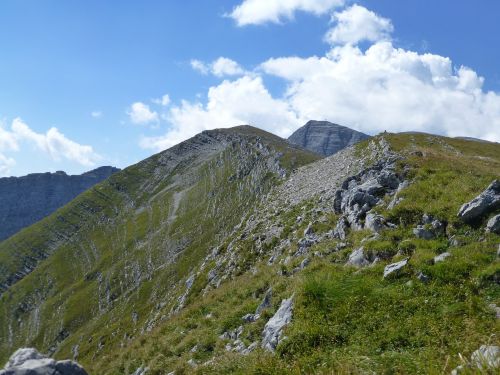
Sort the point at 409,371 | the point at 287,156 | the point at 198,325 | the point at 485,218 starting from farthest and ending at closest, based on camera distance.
Result: the point at 287,156 → the point at 198,325 → the point at 485,218 → the point at 409,371

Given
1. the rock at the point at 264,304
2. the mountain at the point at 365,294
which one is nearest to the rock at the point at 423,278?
the mountain at the point at 365,294

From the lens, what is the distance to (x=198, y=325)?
774 inches

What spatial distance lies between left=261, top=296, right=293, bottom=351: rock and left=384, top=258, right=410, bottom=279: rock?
3592 millimetres

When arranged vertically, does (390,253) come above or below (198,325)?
above

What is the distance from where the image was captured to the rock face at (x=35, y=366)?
43.2 ft

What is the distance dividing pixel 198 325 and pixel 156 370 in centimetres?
325

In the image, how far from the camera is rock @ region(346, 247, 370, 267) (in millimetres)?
16791

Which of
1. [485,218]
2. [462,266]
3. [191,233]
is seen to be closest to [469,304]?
[462,266]

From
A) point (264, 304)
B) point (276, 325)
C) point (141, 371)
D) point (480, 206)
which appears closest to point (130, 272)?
point (141, 371)

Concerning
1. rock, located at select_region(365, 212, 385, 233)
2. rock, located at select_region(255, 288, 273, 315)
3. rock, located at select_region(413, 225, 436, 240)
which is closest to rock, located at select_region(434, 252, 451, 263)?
rock, located at select_region(413, 225, 436, 240)

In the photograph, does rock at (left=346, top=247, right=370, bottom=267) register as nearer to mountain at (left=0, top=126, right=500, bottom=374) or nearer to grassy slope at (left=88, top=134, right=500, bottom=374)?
mountain at (left=0, top=126, right=500, bottom=374)

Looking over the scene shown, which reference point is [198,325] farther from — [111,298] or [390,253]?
[111,298]

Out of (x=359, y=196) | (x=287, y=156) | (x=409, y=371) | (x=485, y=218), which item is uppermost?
(x=287, y=156)

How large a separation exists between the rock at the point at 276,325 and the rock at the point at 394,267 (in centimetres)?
359
